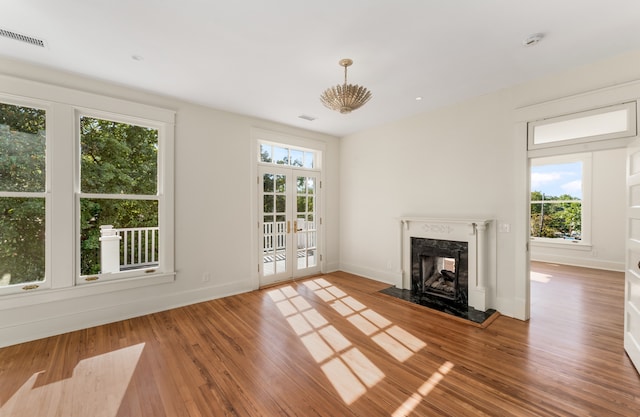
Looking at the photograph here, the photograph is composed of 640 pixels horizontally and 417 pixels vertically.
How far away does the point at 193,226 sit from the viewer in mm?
3914

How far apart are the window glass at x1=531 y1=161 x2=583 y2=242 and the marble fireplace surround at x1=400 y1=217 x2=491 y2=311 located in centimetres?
464

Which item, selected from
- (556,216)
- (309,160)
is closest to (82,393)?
(309,160)

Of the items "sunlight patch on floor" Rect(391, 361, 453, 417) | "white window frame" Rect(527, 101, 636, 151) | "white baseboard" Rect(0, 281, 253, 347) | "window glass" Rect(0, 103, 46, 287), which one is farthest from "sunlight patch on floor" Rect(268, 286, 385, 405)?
"white window frame" Rect(527, 101, 636, 151)

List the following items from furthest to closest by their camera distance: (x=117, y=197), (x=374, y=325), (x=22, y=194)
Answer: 1. (x=117, y=197)
2. (x=374, y=325)
3. (x=22, y=194)

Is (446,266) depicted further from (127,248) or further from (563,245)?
(127,248)

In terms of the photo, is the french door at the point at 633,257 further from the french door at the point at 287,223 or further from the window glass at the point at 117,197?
the window glass at the point at 117,197

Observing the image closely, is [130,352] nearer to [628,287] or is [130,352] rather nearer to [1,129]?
[1,129]

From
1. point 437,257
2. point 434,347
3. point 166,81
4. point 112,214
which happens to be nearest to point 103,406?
point 112,214

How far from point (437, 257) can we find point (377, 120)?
253 cm

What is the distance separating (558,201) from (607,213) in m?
1.02

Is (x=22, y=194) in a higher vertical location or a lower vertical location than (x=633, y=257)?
higher

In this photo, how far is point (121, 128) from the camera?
3516mm

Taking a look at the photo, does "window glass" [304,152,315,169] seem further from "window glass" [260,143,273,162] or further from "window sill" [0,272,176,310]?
"window sill" [0,272,176,310]

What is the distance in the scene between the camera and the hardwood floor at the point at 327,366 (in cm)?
189
